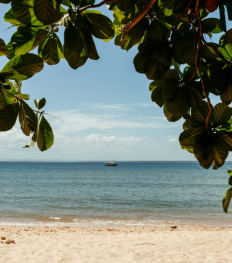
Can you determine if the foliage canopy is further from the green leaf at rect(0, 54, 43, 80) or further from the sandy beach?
the sandy beach

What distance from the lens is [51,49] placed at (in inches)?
34.6

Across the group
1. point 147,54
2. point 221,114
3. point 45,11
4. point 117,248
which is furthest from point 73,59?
point 117,248

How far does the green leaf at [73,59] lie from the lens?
0.82 meters

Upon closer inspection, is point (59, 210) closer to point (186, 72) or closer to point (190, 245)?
point (190, 245)

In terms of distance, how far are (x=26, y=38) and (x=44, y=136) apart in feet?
1.01

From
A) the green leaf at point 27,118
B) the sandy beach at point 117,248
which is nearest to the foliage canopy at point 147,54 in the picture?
the green leaf at point 27,118

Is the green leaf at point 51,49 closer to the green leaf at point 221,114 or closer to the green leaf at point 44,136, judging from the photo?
the green leaf at point 44,136

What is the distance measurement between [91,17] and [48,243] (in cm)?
634

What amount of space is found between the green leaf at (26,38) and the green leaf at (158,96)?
534 mm

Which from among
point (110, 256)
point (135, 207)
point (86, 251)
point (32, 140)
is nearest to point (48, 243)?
point (86, 251)

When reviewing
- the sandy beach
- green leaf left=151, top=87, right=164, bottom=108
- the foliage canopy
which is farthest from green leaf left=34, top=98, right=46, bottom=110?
the sandy beach

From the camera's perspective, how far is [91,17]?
773 mm

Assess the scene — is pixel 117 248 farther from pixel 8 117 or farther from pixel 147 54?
pixel 8 117

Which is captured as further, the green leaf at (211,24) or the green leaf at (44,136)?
the green leaf at (211,24)
